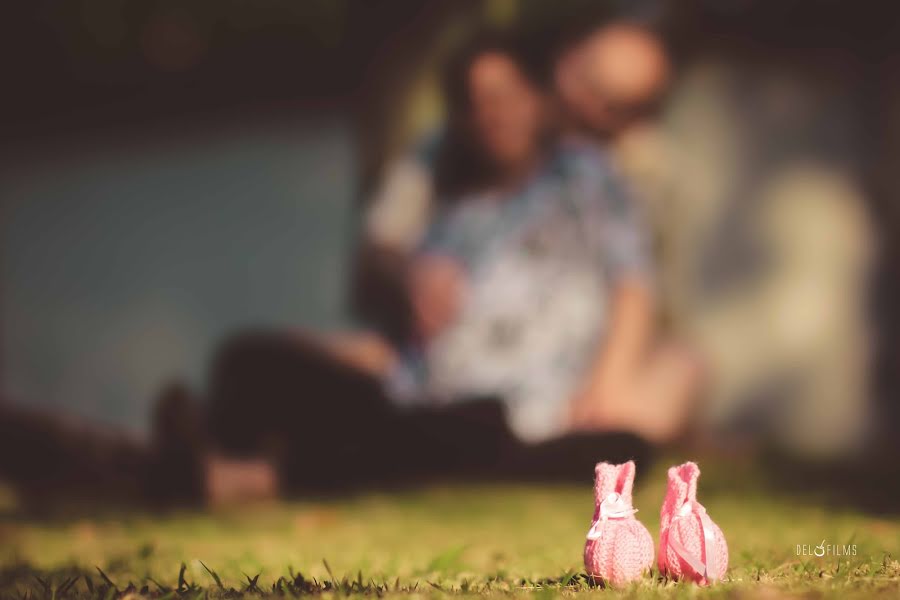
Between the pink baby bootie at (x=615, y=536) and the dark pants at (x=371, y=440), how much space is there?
2.02 metres

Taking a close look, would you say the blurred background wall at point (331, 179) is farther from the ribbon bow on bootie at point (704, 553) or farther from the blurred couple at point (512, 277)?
the ribbon bow on bootie at point (704, 553)

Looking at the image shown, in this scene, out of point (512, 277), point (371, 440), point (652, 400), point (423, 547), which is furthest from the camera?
point (512, 277)

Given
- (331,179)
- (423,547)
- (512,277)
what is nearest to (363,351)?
(512,277)

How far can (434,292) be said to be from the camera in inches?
189

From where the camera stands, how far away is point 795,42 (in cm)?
474

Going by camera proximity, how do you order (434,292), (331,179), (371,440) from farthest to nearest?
1. (331,179)
2. (434,292)
3. (371,440)

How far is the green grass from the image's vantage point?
1.59m

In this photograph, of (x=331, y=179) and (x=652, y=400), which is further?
(x=331, y=179)

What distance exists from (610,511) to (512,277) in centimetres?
322

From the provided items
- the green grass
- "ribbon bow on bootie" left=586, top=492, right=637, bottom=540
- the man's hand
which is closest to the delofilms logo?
the green grass

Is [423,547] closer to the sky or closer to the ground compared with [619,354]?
closer to the ground

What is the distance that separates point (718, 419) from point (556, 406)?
76 cm

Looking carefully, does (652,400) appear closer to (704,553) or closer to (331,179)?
(331,179)

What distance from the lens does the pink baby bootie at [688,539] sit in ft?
4.79
